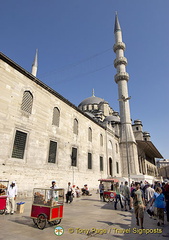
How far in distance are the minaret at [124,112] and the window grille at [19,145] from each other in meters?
20.2

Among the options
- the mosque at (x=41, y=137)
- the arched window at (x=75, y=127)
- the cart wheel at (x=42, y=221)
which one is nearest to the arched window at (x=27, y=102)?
the mosque at (x=41, y=137)

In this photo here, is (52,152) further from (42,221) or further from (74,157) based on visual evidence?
(42,221)

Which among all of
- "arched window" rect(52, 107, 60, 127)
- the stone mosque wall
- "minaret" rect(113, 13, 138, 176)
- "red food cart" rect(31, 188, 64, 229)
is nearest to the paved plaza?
"red food cart" rect(31, 188, 64, 229)

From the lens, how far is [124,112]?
30.5 metres

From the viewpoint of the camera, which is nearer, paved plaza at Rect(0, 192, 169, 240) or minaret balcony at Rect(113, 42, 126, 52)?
paved plaza at Rect(0, 192, 169, 240)

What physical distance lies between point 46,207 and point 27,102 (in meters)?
8.79

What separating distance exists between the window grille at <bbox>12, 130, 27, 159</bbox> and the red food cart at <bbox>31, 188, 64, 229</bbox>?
18.7 ft

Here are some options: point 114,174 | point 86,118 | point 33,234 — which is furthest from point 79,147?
point 33,234

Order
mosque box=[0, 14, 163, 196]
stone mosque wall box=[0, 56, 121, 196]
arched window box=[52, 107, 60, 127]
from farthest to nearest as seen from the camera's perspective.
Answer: arched window box=[52, 107, 60, 127]
mosque box=[0, 14, 163, 196]
stone mosque wall box=[0, 56, 121, 196]

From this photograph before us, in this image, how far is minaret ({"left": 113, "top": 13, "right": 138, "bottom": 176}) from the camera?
2756 cm

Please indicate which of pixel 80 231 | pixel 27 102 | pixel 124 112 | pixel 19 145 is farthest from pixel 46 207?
pixel 124 112

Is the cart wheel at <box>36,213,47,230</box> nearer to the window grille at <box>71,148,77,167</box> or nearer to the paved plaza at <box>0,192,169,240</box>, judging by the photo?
the paved plaza at <box>0,192,169,240</box>

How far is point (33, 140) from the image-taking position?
1155cm

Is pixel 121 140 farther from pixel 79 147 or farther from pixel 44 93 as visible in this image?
pixel 44 93
